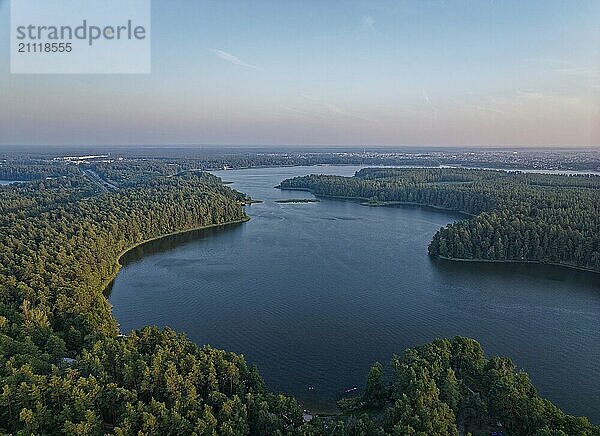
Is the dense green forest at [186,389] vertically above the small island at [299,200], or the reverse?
the small island at [299,200]

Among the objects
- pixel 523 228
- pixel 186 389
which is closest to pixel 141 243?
pixel 186 389

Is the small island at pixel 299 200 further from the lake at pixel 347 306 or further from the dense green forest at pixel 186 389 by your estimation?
the dense green forest at pixel 186 389

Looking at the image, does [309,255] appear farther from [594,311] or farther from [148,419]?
[148,419]

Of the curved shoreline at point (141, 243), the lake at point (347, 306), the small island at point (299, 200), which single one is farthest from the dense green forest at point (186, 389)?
the small island at point (299, 200)

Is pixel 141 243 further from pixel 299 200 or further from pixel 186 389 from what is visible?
pixel 299 200

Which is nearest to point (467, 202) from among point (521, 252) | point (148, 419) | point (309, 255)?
point (521, 252)

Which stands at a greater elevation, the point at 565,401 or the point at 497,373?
the point at 497,373

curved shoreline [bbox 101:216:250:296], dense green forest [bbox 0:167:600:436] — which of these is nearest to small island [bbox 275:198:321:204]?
curved shoreline [bbox 101:216:250:296]

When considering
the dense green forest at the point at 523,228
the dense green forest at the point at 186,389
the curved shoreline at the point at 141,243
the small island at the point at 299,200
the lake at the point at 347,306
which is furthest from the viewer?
the small island at the point at 299,200

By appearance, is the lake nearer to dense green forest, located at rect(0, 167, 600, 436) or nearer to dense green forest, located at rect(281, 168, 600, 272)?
dense green forest, located at rect(281, 168, 600, 272)
